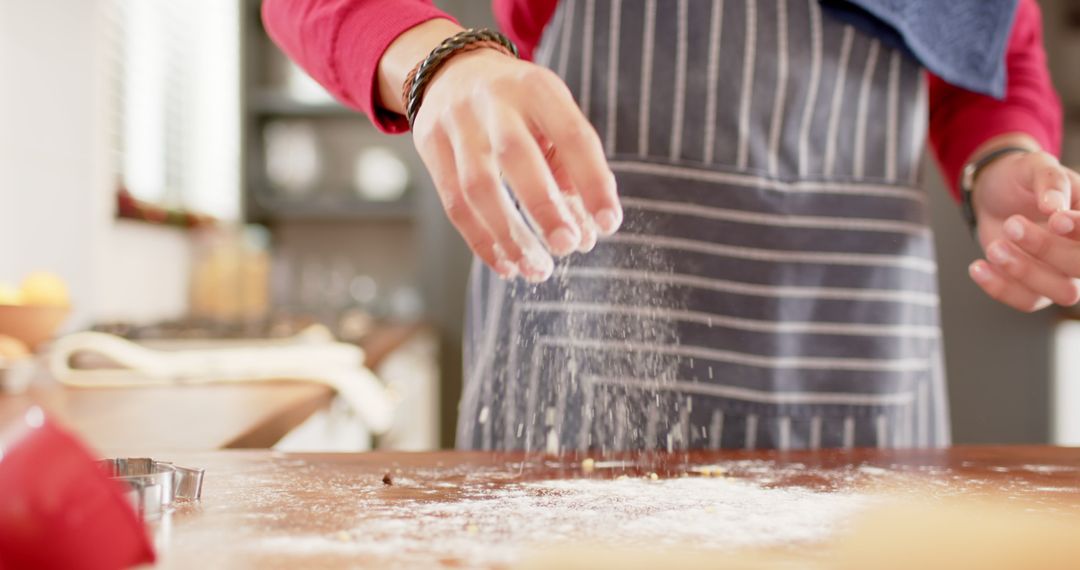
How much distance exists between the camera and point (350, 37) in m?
0.83

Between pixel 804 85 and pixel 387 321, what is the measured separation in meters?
2.01

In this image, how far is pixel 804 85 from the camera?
1029mm

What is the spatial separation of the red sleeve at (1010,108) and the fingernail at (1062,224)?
0.98 feet

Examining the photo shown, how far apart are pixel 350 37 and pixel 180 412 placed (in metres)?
0.49

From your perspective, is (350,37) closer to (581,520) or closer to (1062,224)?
(581,520)


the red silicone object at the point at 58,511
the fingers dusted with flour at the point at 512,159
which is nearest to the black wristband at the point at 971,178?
the fingers dusted with flour at the point at 512,159

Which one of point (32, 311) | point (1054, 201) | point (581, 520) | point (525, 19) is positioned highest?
point (525, 19)

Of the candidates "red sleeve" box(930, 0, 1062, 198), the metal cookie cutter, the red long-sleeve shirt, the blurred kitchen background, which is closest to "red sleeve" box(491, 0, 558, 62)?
Answer: the red long-sleeve shirt

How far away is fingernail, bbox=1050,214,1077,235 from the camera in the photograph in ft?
2.80

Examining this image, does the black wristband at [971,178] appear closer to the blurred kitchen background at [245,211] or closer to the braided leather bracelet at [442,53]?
the braided leather bracelet at [442,53]

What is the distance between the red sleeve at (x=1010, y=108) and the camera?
115 cm

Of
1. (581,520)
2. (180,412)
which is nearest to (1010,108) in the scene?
(581,520)

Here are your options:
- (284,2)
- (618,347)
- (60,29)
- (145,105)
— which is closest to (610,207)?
(618,347)

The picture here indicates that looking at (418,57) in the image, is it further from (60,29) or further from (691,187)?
(60,29)
